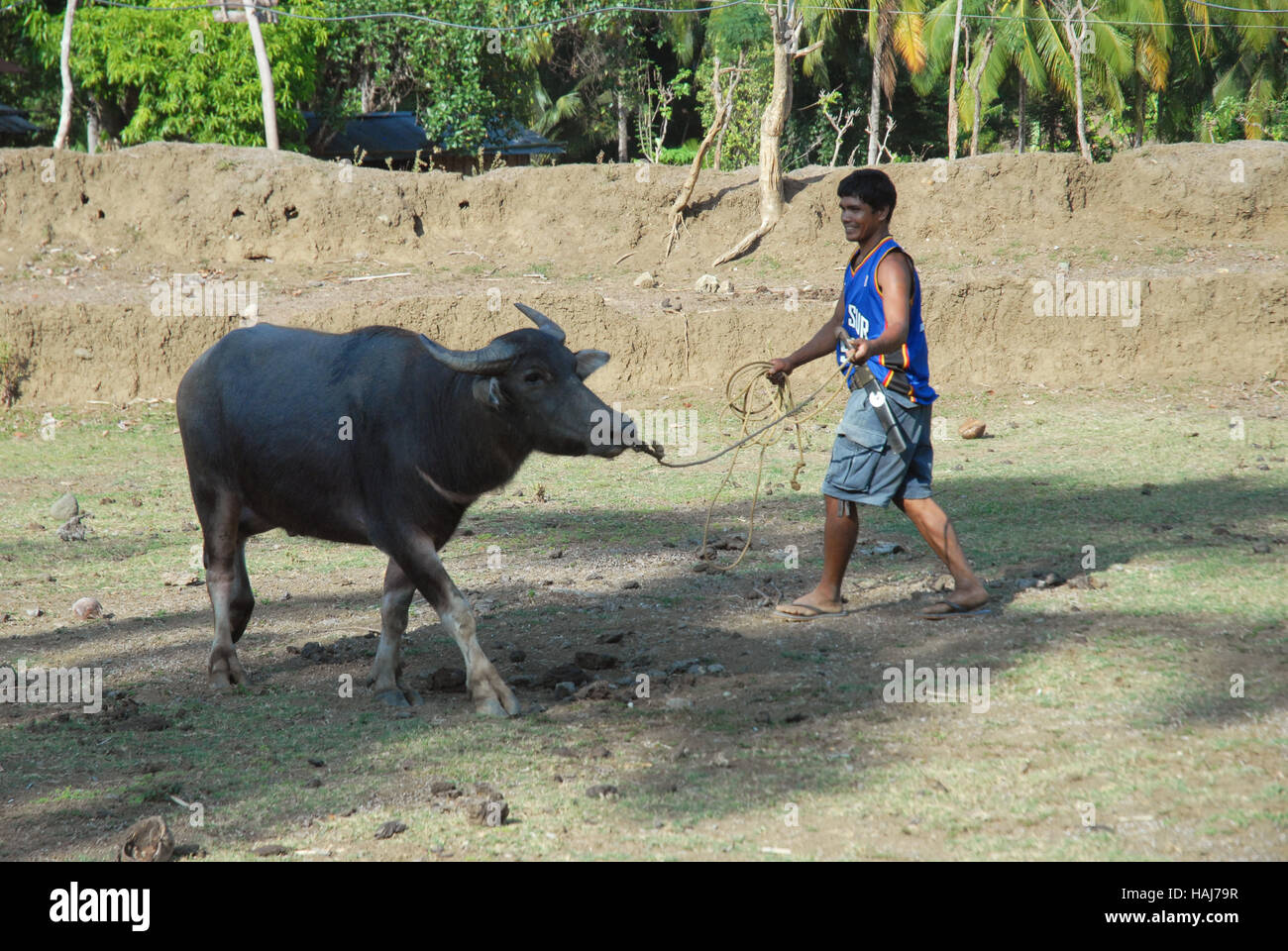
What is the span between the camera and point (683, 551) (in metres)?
8.04

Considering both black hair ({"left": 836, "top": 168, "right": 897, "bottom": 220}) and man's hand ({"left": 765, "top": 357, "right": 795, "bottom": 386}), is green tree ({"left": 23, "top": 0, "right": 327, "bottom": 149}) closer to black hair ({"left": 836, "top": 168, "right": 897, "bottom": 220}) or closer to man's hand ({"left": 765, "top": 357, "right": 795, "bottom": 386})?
man's hand ({"left": 765, "top": 357, "right": 795, "bottom": 386})

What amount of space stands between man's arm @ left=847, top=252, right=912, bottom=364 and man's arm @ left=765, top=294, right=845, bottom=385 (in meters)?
0.36

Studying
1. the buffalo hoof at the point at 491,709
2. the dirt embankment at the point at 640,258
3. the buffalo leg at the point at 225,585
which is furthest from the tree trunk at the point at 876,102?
the buffalo hoof at the point at 491,709

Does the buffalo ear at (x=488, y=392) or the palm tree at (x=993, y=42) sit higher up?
the palm tree at (x=993, y=42)

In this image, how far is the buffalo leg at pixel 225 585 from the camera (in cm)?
576

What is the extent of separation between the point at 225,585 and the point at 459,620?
4.77 ft

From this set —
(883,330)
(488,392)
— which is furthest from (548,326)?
(883,330)

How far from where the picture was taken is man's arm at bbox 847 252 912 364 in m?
5.70

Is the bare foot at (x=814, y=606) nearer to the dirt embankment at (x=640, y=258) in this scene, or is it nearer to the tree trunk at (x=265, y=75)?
the dirt embankment at (x=640, y=258)

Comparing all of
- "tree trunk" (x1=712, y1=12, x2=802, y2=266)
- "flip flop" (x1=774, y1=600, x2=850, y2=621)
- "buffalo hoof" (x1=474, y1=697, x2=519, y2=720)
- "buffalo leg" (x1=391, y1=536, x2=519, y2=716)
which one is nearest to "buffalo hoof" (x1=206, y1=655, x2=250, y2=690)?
"buffalo leg" (x1=391, y1=536, x2=519, y2=716)

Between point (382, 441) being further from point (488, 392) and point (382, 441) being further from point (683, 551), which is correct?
point (683, 551)

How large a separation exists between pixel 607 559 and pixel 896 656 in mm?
2634

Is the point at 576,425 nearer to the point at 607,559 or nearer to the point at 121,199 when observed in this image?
the point at 607,559

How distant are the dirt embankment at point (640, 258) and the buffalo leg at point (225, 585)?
8.09m
